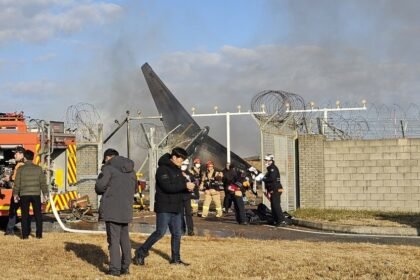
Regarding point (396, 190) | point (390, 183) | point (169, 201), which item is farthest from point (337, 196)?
point (169, 201)

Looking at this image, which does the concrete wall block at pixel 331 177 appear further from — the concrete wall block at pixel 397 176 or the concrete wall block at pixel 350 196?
the concrete wall block at pixel 397 176

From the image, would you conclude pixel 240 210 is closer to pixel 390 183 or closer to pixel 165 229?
pixel 390 183

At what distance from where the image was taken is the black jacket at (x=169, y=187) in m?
9.52

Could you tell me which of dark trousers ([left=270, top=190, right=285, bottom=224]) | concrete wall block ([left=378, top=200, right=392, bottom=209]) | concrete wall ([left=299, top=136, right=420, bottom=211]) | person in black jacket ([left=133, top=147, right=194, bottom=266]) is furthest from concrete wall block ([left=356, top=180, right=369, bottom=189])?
person in black jacket ([left=133, top=147, right=194, bottom=266])

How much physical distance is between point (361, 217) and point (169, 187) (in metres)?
9.57

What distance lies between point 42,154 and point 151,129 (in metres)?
6.02

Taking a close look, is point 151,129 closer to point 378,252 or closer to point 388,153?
point 388,153

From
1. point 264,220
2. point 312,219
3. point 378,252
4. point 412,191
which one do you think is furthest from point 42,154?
point 412,191

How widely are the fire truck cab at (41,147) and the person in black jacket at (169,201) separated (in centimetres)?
600

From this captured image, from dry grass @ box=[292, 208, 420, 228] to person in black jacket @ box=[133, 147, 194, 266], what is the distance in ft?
25.3

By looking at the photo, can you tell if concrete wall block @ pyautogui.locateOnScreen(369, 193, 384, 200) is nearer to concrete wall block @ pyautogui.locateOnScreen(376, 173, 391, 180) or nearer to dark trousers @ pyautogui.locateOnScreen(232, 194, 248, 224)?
concrete wall block @ pyautogui.locateOnScreen(376, 173, 391, 180)

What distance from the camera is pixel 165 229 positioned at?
962 cm

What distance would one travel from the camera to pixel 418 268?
901 cm

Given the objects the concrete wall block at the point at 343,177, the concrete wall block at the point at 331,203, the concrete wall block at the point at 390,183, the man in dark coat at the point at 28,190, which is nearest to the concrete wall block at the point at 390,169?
the concrete wall block at the point at 390,183
